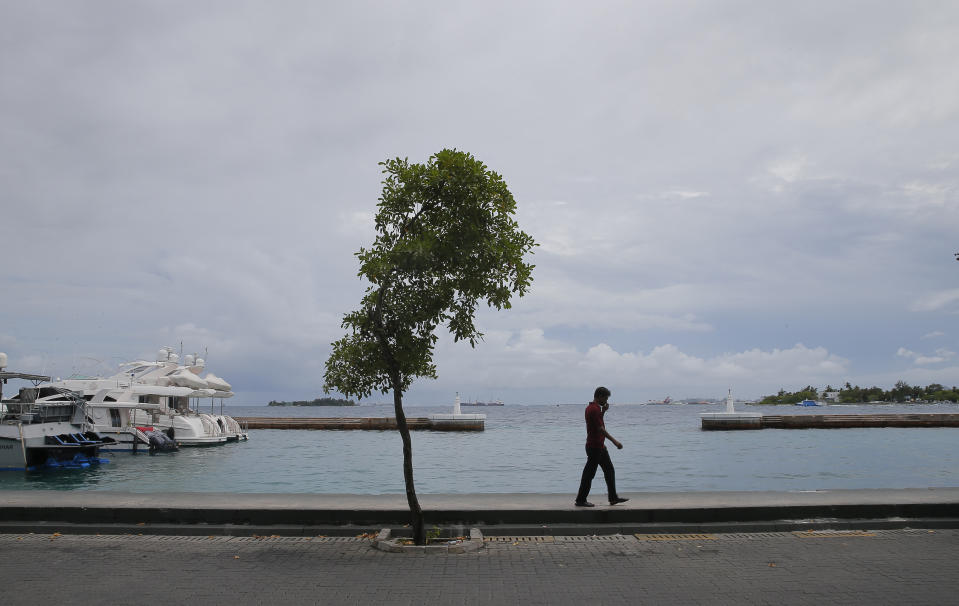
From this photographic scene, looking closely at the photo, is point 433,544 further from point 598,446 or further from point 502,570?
point 598,446

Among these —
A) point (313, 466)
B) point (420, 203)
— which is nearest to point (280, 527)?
point (420, 203)

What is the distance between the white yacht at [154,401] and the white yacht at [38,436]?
272 inches

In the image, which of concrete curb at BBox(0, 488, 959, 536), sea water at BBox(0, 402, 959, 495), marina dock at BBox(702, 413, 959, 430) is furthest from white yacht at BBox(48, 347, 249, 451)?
marina dock at BBox(702, 413, 959, 430)

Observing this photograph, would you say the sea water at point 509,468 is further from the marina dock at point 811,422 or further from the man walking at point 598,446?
the marina dock at point 811,422

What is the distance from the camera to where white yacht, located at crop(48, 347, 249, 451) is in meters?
42.3

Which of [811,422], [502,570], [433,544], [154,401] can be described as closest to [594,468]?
[433,544]

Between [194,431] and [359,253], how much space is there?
42.0m

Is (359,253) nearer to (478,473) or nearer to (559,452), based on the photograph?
(478,473)

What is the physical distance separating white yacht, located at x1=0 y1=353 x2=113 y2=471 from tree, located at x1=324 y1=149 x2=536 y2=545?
1011 inches

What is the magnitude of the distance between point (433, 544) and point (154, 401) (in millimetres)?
46028

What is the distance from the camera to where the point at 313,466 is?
35.2 meters

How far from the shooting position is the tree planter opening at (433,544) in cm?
829

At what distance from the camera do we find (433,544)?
872 cm

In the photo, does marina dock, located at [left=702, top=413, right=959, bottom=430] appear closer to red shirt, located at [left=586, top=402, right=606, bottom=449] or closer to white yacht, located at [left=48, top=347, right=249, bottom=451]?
white yacht, located at [left=48, top=347, right=249, bottom=451]
